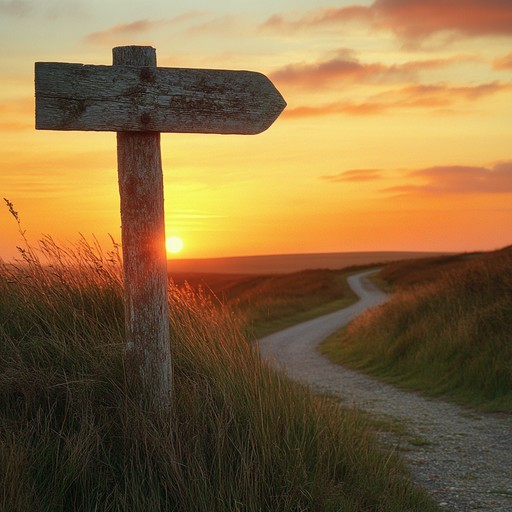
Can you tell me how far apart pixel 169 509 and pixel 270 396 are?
1.44 metres

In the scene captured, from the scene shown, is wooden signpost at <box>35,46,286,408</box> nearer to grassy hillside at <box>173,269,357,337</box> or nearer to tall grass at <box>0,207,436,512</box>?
tall grass at <box>0,207,436,512</box>

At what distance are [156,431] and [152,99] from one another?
266cm

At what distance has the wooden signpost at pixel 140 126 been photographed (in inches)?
215

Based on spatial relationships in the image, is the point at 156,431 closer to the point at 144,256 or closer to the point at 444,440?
the point at 144,256

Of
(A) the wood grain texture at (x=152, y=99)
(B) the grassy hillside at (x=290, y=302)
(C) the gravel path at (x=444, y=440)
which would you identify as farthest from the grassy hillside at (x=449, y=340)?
(A) the wood grain texture at (x=152, y=99)

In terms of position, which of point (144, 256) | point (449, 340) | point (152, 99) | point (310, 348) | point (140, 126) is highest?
point (152, 99)

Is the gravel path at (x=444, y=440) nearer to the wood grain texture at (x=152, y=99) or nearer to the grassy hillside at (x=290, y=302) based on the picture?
the wood grain texture at (x=152, y=99)

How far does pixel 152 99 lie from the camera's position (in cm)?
560

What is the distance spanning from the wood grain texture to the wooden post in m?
0.19

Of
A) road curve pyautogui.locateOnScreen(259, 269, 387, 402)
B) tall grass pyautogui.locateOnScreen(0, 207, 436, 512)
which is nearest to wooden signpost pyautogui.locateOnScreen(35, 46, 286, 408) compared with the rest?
tall grass pyautogui.locateOnScreen(0, 207, 436, 512)

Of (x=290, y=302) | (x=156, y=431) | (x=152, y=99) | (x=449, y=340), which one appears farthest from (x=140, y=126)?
(x=290, y=302)

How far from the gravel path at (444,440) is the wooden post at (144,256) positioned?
1.68 m

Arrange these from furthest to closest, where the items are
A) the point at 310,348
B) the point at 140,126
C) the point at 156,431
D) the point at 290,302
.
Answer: the point at 290,302 → the point at 310,348 → the point at 140,126 → the point at 156,431

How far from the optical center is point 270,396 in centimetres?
587
